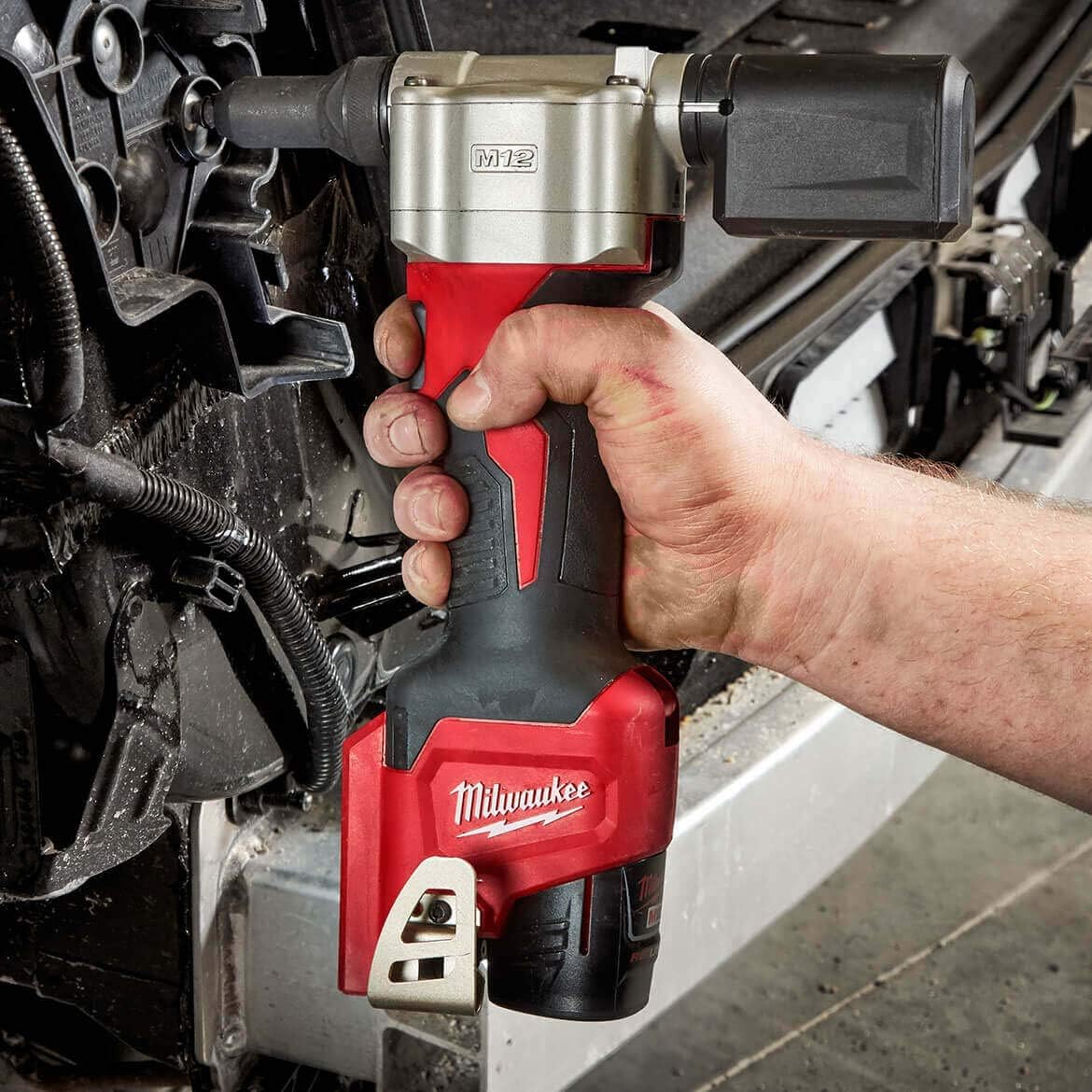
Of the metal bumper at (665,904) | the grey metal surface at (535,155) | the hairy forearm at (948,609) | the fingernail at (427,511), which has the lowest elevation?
the metal bumper at (665,904)

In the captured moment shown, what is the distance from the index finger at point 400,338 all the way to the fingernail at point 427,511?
9 cm

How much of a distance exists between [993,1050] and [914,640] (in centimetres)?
129

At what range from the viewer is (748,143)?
2.60 ft

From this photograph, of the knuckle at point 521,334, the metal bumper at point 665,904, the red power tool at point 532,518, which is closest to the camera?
the red power tool at point 532,518

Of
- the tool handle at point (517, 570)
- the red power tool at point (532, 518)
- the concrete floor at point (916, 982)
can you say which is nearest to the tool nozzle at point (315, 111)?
the red power tool at point (532, 518)

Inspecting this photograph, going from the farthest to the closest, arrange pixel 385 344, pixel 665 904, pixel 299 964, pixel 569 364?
pixel 665 904 < pixel 299 964 < pixel 385 344 < pixel 569 364

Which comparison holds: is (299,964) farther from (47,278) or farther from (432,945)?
(47,278)

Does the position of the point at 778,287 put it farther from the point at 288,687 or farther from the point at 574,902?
the point at 574,902

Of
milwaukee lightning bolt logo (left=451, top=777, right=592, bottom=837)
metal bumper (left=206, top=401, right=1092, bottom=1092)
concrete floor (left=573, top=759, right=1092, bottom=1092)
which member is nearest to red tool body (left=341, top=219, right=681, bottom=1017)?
milwaukee lightning bolt logo (left=451, top=777, right=592, bottom=837)

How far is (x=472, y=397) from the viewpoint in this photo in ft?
3.13

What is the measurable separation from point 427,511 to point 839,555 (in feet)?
1.06

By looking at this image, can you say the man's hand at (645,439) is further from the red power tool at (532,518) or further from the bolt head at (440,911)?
the bolt head at (440,911)

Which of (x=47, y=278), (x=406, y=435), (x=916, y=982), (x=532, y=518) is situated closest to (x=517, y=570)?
(x=532, y=518)

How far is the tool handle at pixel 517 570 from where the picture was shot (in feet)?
3.14
